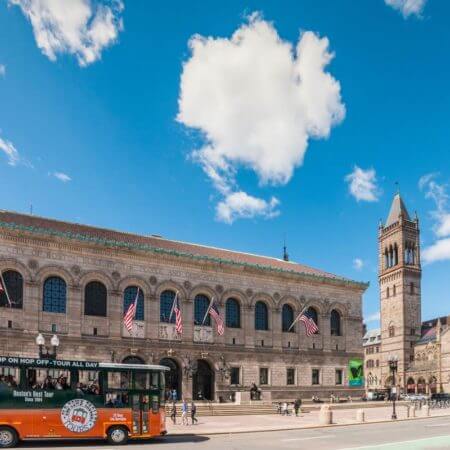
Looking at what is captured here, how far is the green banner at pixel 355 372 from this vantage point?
5791 cm

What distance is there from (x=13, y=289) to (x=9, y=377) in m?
20.1

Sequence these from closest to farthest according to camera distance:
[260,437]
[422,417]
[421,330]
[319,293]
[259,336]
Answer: [260,437]
[422,417]
[259,336]
[319,293]
[421,330]

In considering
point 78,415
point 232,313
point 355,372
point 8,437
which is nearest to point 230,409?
point 232,313

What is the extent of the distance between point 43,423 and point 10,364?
8.41 feet

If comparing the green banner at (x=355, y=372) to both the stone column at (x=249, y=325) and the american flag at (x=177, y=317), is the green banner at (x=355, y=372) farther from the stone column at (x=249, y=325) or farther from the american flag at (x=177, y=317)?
the american flag at (x=177, y=317)

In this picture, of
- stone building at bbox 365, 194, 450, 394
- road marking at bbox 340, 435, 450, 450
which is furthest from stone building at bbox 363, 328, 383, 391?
road marking at bbox 340, 435, 450, 450

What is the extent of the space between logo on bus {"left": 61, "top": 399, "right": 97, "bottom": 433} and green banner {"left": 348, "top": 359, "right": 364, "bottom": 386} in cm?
3916

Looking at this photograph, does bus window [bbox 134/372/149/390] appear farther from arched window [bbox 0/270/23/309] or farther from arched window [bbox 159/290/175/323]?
arched window [bbox 159/290/175/323]

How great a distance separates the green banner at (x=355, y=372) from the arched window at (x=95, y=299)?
2597 centimetres

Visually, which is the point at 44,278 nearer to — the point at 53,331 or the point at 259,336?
the point at 53,331

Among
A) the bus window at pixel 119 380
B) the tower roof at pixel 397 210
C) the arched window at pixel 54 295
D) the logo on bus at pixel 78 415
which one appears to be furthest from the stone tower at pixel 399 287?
the logo on bus at pixel 78 415

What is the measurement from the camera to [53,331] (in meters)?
42.2

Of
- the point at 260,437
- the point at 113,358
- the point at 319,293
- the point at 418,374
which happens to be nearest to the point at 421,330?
the point at 418,374

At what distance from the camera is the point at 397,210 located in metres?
110
